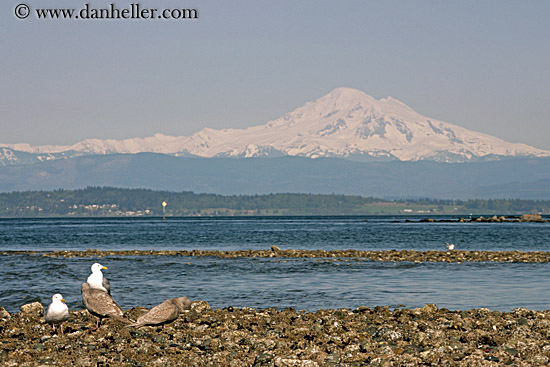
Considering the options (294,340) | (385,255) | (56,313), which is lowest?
(385,255)

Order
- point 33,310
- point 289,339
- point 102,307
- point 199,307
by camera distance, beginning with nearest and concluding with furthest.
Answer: point 289,339 < point 102,307 < point 33,310 < point 199,307

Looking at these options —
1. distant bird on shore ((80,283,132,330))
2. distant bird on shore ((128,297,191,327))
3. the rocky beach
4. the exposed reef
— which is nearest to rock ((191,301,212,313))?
the rocky beach

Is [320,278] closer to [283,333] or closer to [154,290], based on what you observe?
[154,290]

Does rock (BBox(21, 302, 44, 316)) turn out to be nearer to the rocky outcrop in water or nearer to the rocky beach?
the rocky beach

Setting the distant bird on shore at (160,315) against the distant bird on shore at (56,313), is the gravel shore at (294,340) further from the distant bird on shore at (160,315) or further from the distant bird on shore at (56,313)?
the distant bird on shore at (56,313)

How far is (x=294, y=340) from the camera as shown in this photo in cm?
2048

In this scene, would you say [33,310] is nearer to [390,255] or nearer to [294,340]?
[294,340]

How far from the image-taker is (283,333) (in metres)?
21.3

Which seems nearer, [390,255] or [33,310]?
[33,310]

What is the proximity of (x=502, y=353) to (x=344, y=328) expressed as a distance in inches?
215

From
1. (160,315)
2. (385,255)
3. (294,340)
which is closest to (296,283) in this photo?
(160,315)

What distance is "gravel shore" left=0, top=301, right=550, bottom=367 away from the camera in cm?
1794

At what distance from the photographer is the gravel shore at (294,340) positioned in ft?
58.9

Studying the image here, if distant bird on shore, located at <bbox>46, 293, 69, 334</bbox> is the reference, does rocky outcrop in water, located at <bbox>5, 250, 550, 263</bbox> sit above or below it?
below
